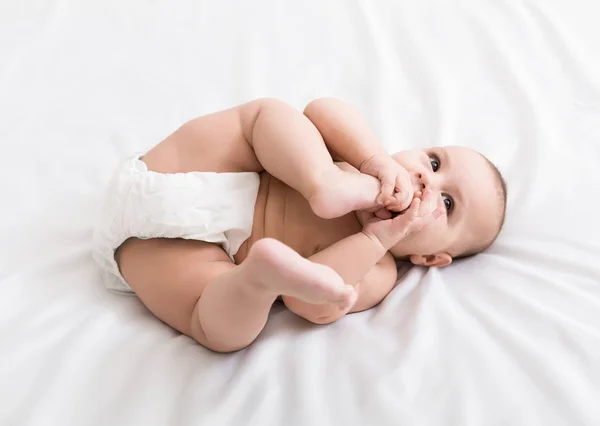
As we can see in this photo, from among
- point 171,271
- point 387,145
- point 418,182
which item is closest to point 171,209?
point 171,271

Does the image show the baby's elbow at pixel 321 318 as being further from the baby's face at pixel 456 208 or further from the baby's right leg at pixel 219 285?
the baby's face at pixel 456 208

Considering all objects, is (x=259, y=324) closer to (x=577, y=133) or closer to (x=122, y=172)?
(x=122, y=172)

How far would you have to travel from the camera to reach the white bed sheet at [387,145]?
2.90 feet

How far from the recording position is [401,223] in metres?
1.03

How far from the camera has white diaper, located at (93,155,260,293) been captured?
102 centimetres

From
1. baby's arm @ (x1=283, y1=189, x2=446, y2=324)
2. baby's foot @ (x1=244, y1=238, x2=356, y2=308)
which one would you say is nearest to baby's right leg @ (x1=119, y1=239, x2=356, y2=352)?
baby's foot @ (x1=244, y1=238, x2=356, y2=308)

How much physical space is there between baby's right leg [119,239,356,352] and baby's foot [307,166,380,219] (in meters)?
0.16

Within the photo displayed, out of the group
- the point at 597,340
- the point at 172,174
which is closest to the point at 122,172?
the point at 172,174

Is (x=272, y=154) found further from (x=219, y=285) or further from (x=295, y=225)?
(x=219, y=285)

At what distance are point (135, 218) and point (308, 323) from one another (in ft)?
1.06

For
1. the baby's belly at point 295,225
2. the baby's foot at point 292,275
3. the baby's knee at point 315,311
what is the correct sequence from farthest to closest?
the baby's belly at point 295,225, the baby's knee at point 315,311, the baby's foot at point 292,275

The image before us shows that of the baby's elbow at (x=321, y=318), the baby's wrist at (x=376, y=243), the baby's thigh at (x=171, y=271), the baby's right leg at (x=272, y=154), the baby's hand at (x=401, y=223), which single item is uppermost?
the baby's right leg at (x=272, y=154)

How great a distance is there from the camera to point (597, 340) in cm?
95

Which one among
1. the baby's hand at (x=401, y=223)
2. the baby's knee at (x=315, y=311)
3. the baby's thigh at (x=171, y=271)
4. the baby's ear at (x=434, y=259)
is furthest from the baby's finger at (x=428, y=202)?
the baby's thigh at (x=171, y=271)
